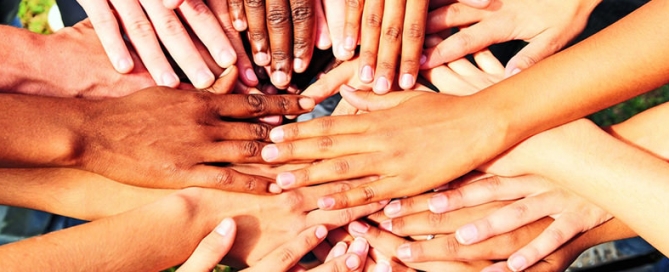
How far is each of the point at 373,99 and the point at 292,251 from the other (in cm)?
55

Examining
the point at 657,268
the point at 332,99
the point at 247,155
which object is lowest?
the point at 657,268

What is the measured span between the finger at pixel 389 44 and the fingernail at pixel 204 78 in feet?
1.71

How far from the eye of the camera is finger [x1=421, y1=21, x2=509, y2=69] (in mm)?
2299

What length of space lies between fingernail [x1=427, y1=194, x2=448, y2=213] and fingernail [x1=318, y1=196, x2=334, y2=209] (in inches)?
12.6

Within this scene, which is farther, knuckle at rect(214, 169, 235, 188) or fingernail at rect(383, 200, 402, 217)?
fingernail at rect(383, 200, 402, 217)

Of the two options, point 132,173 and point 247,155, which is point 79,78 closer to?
point 132,173

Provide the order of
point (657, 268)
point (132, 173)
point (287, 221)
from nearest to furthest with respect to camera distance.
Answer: point (132, 173) < point (287, 221) < point (657, 268)

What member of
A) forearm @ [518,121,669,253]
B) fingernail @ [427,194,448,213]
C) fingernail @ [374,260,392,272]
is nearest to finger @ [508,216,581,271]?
forearm @ [518,121,669,253]

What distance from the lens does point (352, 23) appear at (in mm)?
2215

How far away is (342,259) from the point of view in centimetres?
206

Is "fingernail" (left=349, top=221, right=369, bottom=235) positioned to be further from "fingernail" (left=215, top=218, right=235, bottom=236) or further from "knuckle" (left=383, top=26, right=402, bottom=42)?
"knuckle" (left=383, top=26, right=402, bottom=42)

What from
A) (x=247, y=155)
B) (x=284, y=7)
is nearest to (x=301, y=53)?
(x=284, y=7)

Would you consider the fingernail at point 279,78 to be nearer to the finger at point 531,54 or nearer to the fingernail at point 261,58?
the fingernail at point 261,58

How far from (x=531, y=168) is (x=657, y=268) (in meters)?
1.10
